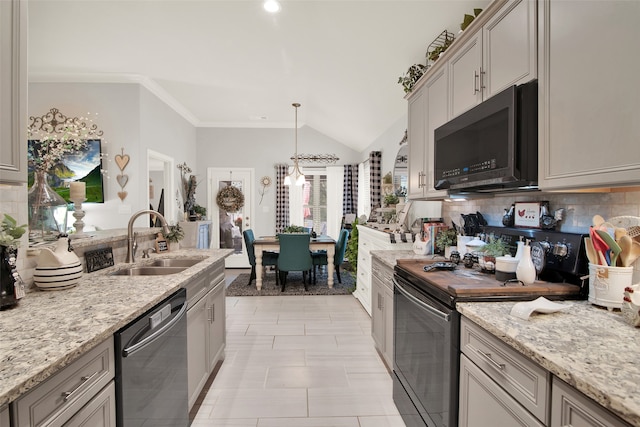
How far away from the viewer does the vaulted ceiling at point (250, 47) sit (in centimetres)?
259

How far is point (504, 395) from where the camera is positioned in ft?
3.40

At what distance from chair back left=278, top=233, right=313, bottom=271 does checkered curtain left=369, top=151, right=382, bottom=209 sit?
1409mm

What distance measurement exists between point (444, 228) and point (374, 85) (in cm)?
190

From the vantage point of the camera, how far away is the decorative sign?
1.87 m

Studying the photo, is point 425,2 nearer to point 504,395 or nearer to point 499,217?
point 499,217

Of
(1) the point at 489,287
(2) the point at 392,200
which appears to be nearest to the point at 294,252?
(2) the point at 392,200

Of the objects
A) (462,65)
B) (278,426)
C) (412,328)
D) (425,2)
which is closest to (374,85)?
(425,2)

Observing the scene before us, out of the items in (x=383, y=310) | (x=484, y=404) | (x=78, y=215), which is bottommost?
(x=383, y=310)

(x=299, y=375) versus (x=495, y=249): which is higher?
(x=495, y=249)

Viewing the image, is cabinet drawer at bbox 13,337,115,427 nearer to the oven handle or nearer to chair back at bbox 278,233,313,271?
the oven handle

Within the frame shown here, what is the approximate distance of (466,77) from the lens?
6.07 ft

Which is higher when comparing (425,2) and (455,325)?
(425,2)

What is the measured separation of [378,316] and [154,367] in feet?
6.15

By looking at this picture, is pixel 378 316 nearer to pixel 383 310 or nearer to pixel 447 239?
pixel 383 310
